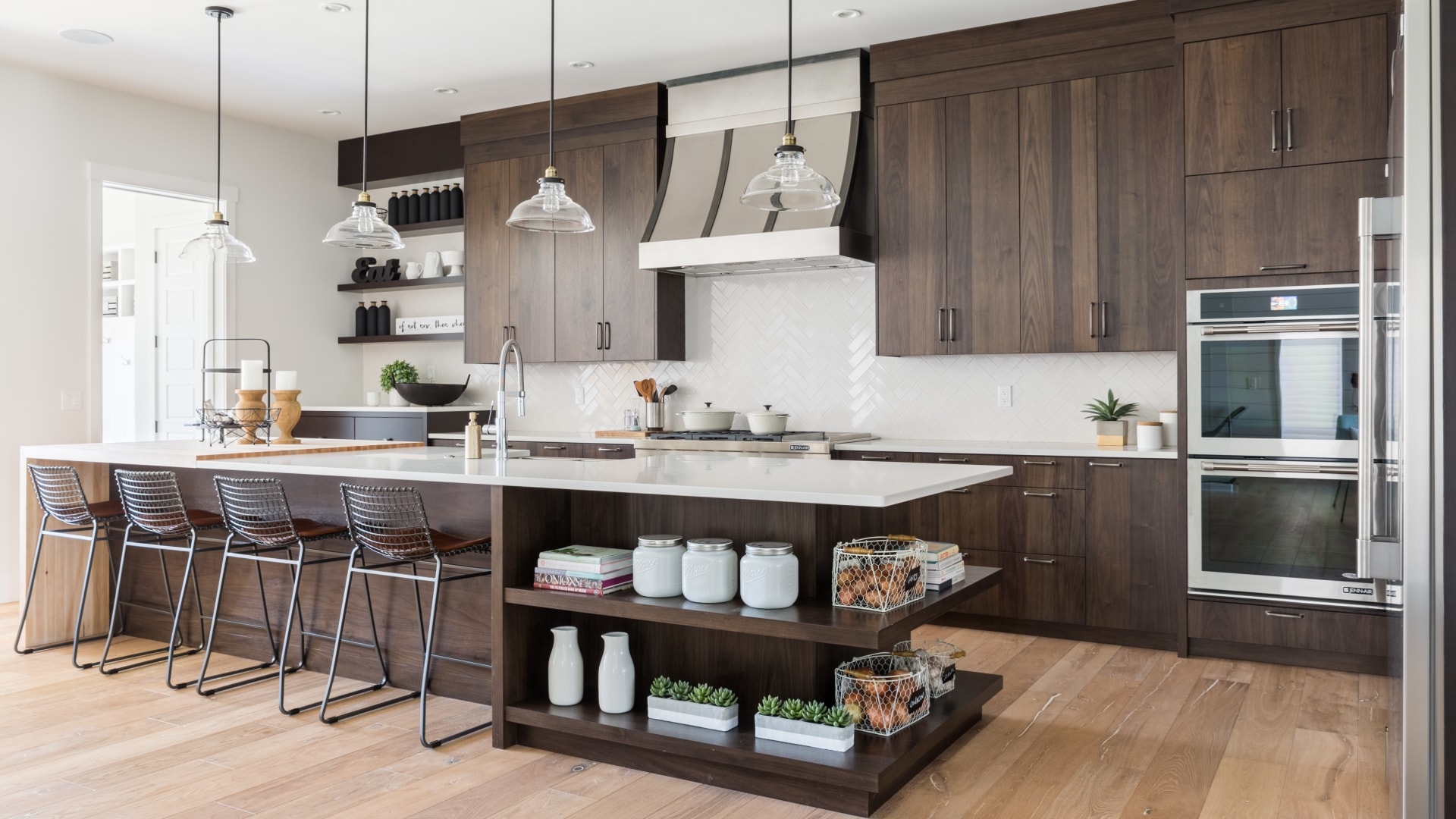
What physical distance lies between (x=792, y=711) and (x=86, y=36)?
4.64 m

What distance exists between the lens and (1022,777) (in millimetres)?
2943

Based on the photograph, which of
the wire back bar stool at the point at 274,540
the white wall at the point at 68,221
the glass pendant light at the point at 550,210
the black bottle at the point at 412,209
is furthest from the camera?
the black bottle at the point at 412,209

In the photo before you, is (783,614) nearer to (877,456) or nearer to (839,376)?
(877,456)

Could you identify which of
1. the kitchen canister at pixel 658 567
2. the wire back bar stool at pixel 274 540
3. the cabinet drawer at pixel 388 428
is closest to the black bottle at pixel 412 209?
the cabinet drawer at pixel 388 428

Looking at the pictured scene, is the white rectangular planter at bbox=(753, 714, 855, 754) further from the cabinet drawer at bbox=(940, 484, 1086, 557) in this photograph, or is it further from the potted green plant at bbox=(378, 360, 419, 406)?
the potted green plant at bbox=(378, 360, 419, 406)

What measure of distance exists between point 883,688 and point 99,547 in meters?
3.72

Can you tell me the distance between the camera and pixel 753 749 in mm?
2828

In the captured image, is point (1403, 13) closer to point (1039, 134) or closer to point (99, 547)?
→ point (1039, 134)

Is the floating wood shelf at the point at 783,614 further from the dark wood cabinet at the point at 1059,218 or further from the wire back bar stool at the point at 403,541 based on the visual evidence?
the dark wood cabinet at the point at 1059,218

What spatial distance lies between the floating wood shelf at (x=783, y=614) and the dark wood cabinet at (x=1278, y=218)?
77.4 inches

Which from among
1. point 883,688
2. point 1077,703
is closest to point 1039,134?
point 1077,703

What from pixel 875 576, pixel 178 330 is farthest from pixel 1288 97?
pixel 178 330

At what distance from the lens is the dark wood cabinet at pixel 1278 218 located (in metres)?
4.04

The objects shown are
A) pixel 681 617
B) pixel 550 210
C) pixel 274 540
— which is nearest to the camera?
pixel 681 617
